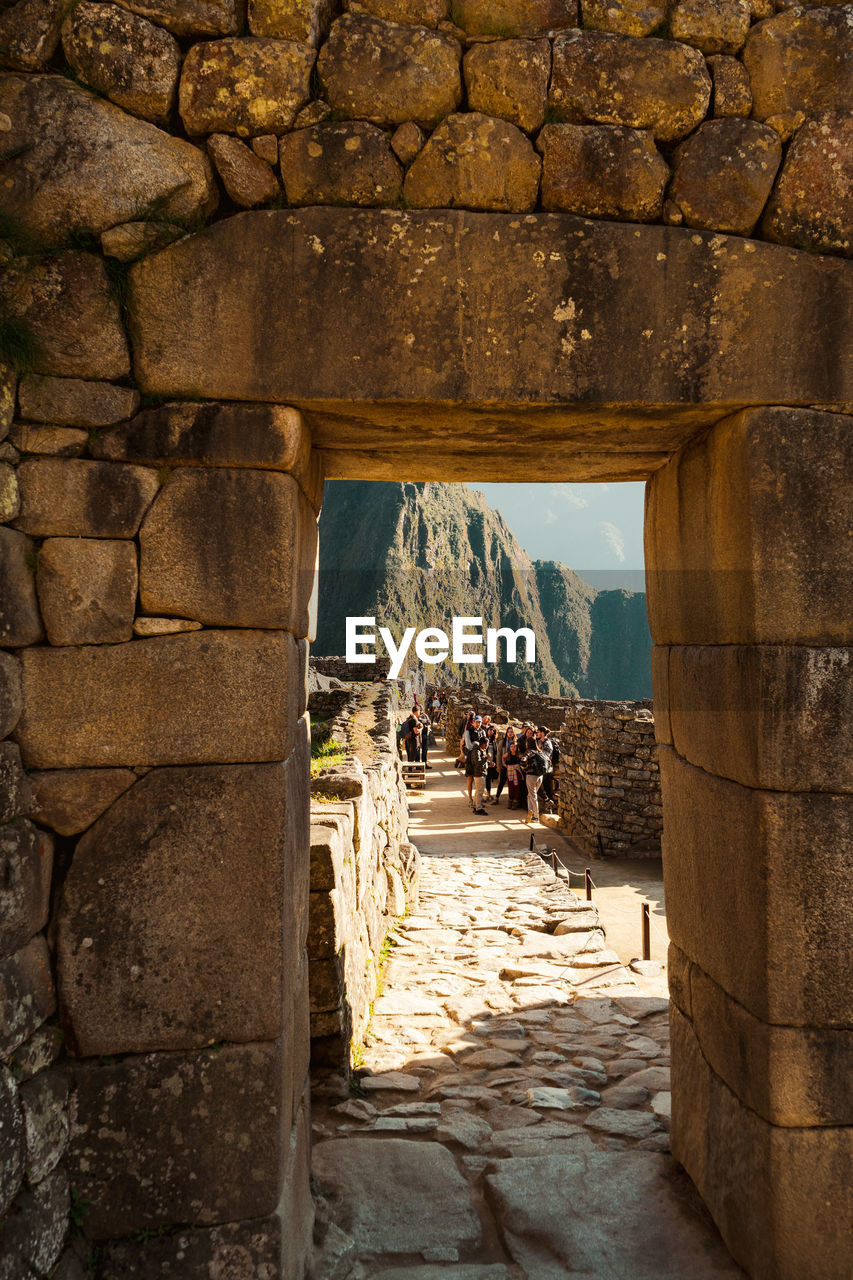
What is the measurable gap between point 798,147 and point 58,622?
2.67m

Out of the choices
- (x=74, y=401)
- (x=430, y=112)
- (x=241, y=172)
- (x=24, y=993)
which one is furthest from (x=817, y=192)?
(x=24, y=993)

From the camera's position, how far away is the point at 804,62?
98.8 inches

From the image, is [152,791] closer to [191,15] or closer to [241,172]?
[241,172]

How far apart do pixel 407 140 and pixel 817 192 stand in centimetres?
129

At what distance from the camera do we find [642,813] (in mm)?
11375

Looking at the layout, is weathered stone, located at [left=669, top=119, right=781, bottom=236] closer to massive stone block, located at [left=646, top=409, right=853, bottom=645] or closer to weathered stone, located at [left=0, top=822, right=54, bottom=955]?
massive stone block, located at [left=646, top=409, right=853, bottom=645]

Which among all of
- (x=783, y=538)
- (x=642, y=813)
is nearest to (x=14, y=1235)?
(x=783, y=538)

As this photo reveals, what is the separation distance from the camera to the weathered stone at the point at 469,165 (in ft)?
7.98

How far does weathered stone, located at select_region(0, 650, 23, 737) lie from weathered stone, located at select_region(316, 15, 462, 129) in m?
1.89

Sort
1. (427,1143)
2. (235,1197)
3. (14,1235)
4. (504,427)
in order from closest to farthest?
(14,1235), (235,1197), (504,427), (427,1143)

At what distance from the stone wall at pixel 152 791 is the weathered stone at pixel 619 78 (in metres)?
1.35

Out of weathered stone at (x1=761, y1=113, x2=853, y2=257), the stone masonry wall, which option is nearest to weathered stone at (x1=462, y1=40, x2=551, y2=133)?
the stone masonry wall

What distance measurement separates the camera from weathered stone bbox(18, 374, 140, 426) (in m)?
2.27

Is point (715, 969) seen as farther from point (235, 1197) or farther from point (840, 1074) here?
point (235, 1197)
